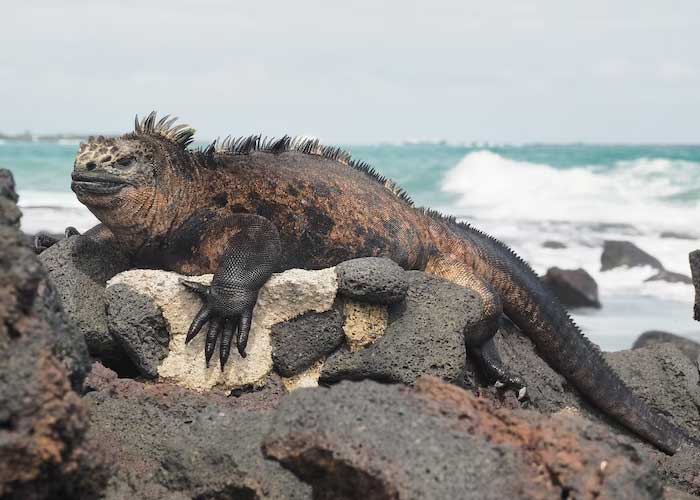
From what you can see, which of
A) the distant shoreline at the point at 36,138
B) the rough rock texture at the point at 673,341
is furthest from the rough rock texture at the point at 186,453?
the distant shoreline at the point at 36,138

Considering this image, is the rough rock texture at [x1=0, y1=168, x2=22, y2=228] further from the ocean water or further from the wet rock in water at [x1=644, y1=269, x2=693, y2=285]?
the wet rock in water at [x1=644, y1=269, x2=693, y2=285]

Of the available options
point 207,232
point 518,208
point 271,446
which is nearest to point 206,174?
point 207,232

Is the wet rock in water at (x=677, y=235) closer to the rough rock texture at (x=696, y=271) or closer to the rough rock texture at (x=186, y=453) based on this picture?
the rough rock texture at (x=696, y=271)

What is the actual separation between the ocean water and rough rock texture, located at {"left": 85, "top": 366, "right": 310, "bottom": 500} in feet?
19.4

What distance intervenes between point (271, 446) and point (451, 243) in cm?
283

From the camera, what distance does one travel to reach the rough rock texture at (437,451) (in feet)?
7.64

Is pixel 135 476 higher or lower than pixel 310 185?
lower

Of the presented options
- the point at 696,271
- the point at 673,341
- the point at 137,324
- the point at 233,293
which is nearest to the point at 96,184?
the point at 137,324

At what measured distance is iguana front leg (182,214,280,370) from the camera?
3.97 metres

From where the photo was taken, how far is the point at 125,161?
417cm

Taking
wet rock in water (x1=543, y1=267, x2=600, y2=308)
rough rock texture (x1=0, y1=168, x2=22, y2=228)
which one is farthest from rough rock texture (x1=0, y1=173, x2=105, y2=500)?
wet rock in water (x1=543, y1=267, x2=600, y2=308)

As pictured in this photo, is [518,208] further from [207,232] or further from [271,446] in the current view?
[271,446]

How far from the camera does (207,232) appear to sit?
4.31 metres

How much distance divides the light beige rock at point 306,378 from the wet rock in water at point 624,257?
10402mm
